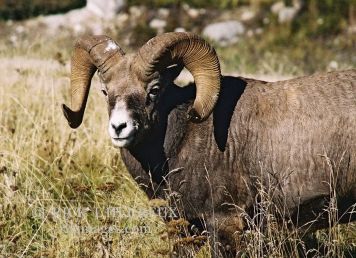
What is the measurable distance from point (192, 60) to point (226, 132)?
0.77m

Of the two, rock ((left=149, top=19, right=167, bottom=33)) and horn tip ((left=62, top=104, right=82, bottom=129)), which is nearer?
horn tip ((left=62, top=104, right=82, bottom=129))

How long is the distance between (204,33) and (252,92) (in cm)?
2006

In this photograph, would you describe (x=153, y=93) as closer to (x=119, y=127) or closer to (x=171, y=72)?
(x=171, y=72)

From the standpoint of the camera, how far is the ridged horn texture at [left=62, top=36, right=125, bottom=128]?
7.92m

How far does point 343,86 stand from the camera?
770 centimetres

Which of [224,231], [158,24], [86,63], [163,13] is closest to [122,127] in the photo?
[86,63]

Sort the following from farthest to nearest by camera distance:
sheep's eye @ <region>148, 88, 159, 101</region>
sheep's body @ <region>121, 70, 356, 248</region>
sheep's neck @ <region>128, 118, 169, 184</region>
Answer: sheep's neck @ <region>128, 118, 169, 184</region> < sheep's eye @ <region>148, 88, 159, 101</region> < sheep's body @ <region>121, 70, 356, 248</region>

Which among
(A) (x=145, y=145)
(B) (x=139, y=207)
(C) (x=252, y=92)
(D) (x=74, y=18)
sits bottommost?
(B) (x=139, y=207)

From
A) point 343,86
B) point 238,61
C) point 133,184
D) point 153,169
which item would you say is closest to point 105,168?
point 133,184

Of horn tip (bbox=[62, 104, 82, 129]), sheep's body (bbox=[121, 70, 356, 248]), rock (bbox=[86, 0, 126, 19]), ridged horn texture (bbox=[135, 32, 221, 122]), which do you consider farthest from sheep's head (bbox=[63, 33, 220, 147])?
rock (bbox=[86, 0, 126, 19])

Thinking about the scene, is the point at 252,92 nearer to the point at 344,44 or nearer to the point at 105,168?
the point at 105,168

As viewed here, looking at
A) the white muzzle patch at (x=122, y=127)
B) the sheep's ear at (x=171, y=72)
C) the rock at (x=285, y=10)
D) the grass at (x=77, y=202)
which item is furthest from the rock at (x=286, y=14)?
the white muzzle patch at (x=122, y=127)

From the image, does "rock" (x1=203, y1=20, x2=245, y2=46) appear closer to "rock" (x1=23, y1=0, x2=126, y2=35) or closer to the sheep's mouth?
"rock" (x1=23, y1=0, x2=126, y2=35)

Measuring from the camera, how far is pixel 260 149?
25.3ft
